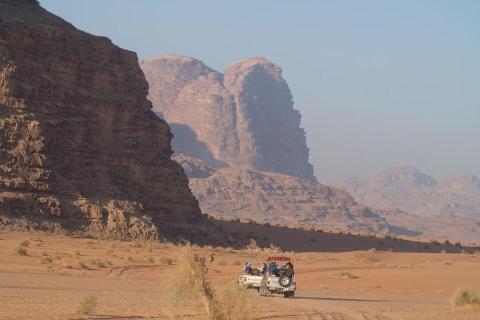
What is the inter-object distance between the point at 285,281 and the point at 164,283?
3.69 meters

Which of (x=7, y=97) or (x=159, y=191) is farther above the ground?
(x=7, y=97)

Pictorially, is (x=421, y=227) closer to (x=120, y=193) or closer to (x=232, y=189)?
(x=232, y=189)

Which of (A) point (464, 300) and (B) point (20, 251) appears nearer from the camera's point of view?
(A) point (464, 300)

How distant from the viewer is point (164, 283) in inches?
1112

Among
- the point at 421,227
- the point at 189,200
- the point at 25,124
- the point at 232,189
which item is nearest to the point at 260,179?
the point at 232,189

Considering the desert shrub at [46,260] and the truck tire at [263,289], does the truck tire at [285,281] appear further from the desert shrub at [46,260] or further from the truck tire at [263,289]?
the desert shrub at [46,260]

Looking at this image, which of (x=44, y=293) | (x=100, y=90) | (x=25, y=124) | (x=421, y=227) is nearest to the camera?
(x=44, y=293)

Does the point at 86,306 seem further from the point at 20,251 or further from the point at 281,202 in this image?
the point at 281,202

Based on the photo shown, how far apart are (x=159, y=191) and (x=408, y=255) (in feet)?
50.1

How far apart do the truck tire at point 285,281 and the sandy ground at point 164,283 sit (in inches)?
23.7

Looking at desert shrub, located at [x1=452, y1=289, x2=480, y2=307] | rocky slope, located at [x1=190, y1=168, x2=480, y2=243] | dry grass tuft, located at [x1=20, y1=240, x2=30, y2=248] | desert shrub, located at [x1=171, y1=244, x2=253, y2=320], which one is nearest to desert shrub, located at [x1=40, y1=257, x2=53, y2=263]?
dry grass tuft, located at [x1=20, y1=240, x2=30, y2=248]

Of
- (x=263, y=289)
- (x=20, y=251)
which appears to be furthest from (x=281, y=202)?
(x=263, y=289)

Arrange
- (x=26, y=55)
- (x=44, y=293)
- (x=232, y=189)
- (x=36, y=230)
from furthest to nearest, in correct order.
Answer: (x=232, y=189) → (x=26, y=55) → (x=36, y=230) → (x=44, y=293)

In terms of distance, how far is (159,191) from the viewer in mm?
56281
